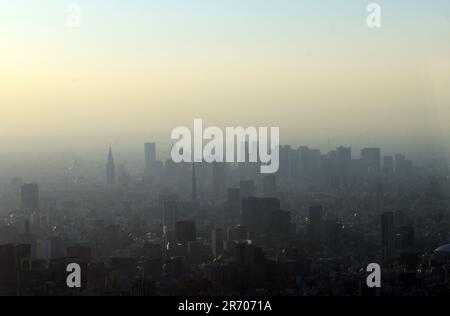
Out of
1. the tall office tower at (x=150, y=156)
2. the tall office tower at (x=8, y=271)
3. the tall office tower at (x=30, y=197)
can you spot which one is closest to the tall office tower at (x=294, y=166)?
the tall office tower at (x=150, y=156)

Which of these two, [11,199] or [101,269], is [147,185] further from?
[101,269]

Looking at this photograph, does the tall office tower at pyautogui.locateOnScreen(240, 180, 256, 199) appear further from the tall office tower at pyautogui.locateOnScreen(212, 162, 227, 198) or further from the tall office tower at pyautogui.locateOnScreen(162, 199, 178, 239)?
the tall office tower at pyautogui.locateOnScreen(162, 199, 178, 239)

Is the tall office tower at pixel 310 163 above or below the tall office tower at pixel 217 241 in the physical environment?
above

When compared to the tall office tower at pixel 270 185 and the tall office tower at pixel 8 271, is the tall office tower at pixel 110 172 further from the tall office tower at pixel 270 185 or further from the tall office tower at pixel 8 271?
the tall office tower at pixel 8 271

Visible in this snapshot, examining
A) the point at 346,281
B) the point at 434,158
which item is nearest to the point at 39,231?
the point at 346,281

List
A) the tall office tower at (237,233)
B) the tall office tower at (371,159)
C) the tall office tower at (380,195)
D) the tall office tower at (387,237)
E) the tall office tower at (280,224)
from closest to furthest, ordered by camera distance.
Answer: the tall office tower at (387,237) → the tall office tower at (237,233) → the tall office tower at (280,224) → the tall office tower at (380,195) → the tall office tower at (371,159)

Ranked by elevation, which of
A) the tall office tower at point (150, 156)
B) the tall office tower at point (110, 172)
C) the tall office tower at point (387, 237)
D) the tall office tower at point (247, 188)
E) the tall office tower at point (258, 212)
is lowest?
the tall office tower at point (387, 237)
